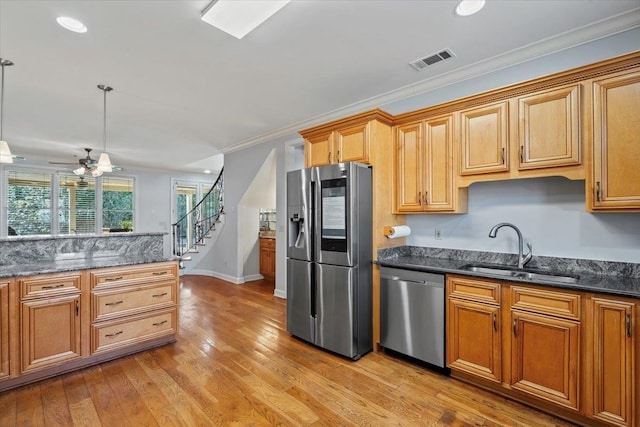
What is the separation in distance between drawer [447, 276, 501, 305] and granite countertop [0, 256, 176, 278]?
2.78 meters

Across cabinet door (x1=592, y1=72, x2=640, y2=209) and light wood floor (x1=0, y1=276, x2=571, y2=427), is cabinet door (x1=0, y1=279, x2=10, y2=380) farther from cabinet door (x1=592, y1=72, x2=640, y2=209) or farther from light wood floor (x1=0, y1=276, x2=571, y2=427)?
cabinet door (x1=592, y1=72, x2=640, y2=209)

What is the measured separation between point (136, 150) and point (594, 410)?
25.5 feet

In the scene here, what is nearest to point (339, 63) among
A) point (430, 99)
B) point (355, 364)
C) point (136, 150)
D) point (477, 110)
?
point (430, 99)

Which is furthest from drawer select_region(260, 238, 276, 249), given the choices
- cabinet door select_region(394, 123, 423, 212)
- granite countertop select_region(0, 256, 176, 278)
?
cabinet door select_region(394, 123, 423, 212)

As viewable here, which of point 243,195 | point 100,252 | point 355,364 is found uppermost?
point 243,195

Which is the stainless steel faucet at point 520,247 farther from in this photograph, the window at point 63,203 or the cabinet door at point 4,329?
the window at point 63,203

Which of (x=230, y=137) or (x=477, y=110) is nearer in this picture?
(x=477, y=110)

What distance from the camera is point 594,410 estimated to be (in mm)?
1891

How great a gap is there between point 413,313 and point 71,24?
361 cm

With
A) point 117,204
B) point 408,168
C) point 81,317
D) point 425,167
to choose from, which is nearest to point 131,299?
point 81,317

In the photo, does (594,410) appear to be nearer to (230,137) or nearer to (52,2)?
(52,2)

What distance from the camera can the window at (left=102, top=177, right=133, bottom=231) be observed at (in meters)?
8.02

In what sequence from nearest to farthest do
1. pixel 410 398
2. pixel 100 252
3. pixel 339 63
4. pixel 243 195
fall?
pixel 410 398 → pixel 339 63 → pixel 100 252 → pixel 243 195

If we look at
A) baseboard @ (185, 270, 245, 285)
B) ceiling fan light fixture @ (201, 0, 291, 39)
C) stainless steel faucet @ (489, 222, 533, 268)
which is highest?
ceiling fan light fixture @ (201, 0, 291, 39)
